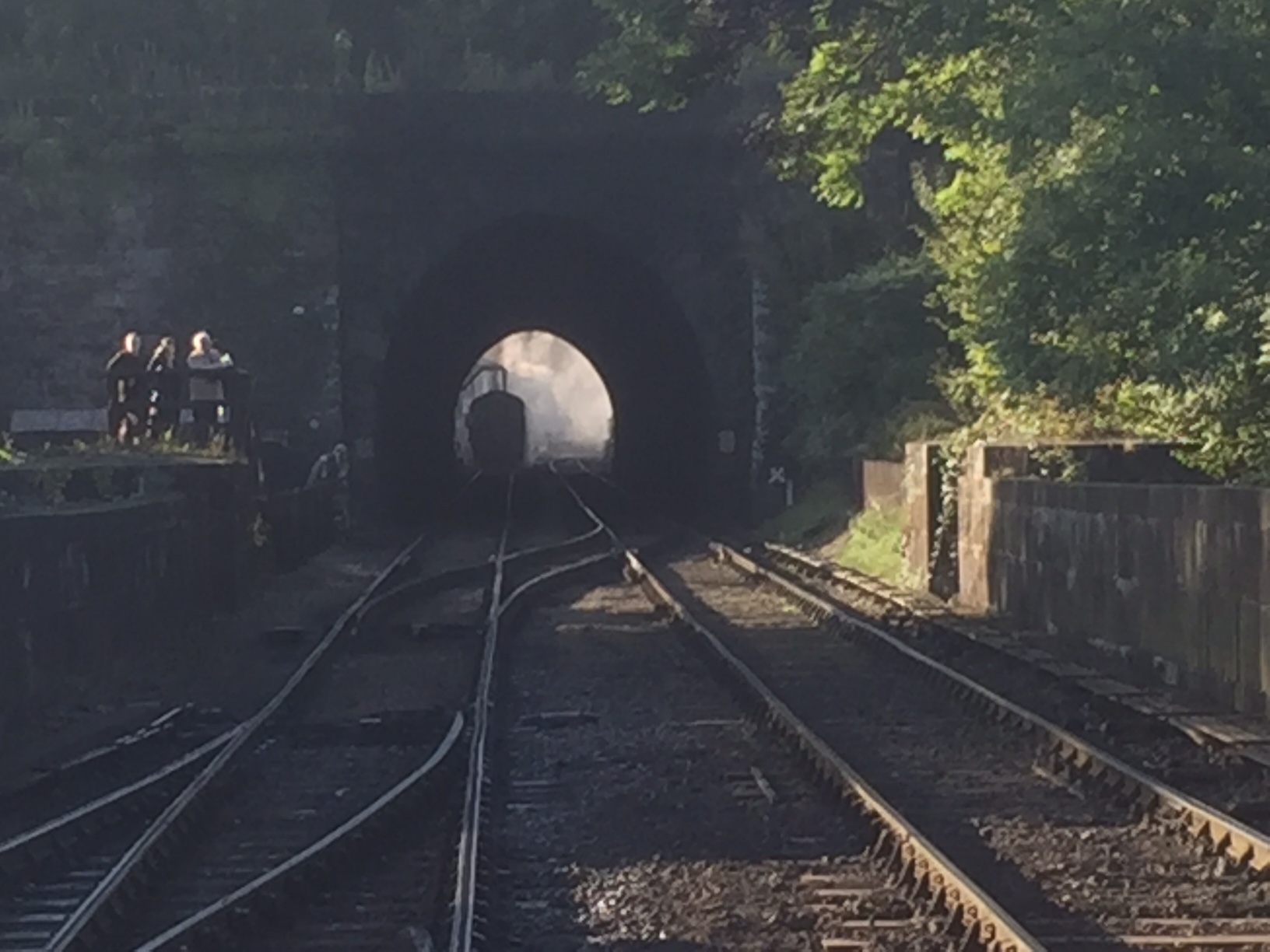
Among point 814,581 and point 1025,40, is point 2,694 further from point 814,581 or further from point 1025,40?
point 814,581

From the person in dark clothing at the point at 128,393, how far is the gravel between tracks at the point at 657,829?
10.4 m

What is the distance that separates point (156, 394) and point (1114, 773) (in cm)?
1634

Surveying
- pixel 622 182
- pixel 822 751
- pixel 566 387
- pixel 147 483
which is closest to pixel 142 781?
pixel 822 751

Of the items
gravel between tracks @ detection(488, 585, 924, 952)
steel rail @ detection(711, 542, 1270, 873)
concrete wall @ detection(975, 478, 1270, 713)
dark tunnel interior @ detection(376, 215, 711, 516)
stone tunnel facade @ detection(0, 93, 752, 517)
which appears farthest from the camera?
dark tunnel interior @ detection(376, 215, 711, 516)

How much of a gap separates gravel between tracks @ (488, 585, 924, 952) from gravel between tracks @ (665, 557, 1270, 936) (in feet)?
1.38

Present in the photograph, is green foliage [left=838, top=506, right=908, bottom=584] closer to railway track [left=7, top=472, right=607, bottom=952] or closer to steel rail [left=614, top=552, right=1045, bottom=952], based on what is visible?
railway track [left=7, top=472, right=607, bottom=952]

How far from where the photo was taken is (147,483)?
1794cm

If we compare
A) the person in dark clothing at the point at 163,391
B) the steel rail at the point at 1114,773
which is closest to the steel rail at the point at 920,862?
the steel rail at the point at 1114,773

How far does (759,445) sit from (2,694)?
22.4 m

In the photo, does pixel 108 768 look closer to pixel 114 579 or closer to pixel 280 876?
pixel 280 876

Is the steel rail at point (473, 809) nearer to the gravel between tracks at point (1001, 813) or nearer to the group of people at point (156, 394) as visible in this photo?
the gravel between tracks at point (1001, 813)

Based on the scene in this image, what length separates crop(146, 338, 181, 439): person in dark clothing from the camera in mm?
23844

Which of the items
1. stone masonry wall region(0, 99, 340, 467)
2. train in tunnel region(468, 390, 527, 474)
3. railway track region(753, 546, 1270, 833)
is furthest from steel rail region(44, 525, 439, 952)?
train in tunnel region(468, 390, 527, 474)

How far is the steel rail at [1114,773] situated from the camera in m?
8.05
